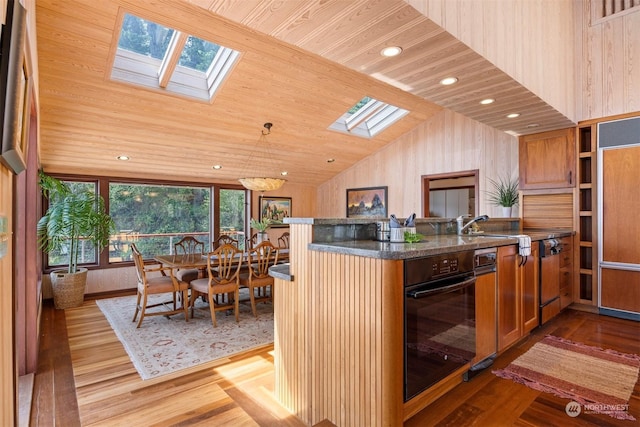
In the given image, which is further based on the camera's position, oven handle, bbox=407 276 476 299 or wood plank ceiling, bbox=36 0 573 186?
wood plank ceiling, bbox=36 0 573 186

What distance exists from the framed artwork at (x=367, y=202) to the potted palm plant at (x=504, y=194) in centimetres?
209

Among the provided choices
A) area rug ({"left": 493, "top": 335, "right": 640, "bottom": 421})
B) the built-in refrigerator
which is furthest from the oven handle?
the built-in refrigerator

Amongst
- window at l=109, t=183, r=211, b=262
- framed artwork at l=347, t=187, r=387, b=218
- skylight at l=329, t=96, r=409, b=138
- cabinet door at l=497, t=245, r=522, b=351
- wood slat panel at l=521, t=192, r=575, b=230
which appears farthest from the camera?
framed artwork at l=347, t=187, r=387, b=218

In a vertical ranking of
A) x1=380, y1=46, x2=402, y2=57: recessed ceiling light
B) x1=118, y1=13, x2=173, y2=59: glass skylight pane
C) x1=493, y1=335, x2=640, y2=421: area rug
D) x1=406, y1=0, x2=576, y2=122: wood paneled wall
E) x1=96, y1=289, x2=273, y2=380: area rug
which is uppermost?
x1=118, y1=13, x2=173, y2=59: glass skylight pane

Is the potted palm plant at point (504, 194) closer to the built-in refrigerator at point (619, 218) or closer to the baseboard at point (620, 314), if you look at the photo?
the built-in refrigerator at point (619, 218)

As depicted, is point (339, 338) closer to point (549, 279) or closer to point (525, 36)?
point (549, 279)

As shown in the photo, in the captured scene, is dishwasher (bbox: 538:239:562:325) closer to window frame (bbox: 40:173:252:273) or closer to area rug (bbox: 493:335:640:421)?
area rug (bbox: 493:335:640:421)

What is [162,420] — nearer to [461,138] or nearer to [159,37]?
[159,37]

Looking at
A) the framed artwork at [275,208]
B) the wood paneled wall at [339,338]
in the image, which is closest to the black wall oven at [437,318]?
the wood paneled wall at [339,338]

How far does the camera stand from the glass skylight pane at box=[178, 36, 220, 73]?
3.88 metres

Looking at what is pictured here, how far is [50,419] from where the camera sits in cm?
211

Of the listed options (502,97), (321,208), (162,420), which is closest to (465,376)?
(162,420)

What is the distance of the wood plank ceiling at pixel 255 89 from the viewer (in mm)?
1996

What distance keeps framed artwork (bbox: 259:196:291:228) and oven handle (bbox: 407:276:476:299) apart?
518cm
